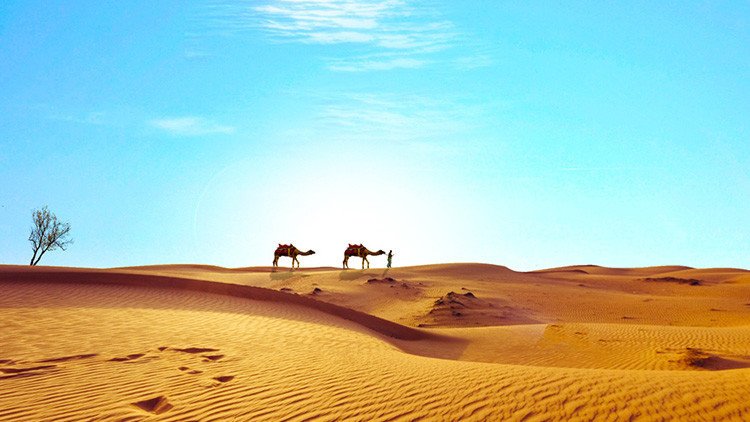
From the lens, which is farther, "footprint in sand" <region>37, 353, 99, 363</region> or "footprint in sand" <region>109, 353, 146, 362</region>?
"footprint in sand" <region>109, 353, 146, 362</region>

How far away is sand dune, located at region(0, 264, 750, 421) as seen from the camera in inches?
273

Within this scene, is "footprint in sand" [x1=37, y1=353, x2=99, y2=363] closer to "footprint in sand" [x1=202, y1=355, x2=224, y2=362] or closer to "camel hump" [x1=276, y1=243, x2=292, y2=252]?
"footprint in sand" [x1=202, y1=355, x2=224, y2=362]

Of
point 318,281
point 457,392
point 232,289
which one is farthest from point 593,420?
point 318,281

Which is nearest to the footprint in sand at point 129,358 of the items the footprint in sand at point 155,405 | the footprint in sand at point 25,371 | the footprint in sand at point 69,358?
the footprint in sand at point 69,358

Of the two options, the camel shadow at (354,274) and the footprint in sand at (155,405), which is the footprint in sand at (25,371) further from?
the camel shadow at (354,274)

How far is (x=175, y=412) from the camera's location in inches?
274

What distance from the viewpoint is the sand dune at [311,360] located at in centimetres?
694

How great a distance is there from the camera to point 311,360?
33.6 feet

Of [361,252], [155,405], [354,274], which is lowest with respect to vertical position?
[155,405]

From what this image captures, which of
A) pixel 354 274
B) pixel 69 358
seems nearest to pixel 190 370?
pixel 69 358

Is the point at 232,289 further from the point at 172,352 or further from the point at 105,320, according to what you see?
the point at 172,352

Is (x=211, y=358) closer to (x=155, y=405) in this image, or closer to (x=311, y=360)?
(x=311, y=360)

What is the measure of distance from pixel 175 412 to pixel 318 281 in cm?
2926

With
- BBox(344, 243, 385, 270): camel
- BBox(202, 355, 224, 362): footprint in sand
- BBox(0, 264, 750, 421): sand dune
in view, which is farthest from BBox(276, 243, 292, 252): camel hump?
BBox(202, 355, 224, 362): footprint in sand
